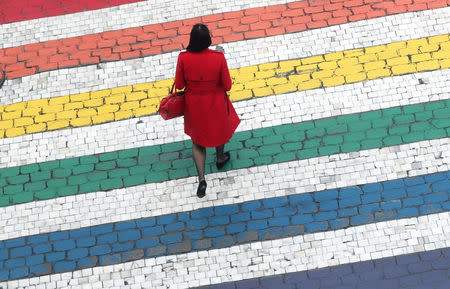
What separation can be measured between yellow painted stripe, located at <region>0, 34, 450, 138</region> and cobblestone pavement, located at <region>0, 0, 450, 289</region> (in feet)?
0.06

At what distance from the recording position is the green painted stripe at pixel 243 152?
605 cm

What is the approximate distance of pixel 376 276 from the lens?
17.7 feet

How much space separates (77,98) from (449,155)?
4.46 metres

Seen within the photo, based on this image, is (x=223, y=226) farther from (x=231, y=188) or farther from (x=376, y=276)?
(x=376, y=276)

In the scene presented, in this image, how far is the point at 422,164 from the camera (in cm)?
588

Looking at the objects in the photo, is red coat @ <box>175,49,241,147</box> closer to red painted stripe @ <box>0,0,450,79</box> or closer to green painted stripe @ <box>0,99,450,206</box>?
green painted stripe @ <box>0,99,450,206</box>

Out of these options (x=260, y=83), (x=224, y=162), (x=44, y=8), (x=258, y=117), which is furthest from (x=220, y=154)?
(x=44, y=8)

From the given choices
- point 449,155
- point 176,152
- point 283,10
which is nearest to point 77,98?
point 176,152

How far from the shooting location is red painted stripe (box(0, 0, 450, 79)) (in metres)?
6.86

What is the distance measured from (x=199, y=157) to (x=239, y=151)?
0.71m

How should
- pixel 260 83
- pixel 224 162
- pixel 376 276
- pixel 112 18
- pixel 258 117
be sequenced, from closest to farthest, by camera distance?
pixel 376 276, pixel 224 162, pixel 258 117, pixel 260 83, pixel 112 18

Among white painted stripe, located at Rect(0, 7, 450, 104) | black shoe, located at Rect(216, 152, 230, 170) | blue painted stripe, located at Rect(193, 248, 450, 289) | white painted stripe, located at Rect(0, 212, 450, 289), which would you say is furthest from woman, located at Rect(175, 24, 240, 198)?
white painted stripe, located at Rect(0, 7, 450, 104)

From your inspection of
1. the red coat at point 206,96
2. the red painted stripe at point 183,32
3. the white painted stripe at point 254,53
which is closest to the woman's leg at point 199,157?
the red coat at point 206,96

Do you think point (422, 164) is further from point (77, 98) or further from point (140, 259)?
point (77, 98)
